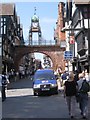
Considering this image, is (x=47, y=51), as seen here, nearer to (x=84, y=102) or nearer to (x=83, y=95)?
(x=83, y=95)

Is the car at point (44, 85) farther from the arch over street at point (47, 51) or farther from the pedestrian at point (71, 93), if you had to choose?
the arch over street at point (47, 51)

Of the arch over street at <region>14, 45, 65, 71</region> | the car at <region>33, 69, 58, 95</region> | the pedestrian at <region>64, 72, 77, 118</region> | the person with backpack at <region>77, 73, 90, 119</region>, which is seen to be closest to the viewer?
the person with backpack at <region>77, 73, 90, 119</region>

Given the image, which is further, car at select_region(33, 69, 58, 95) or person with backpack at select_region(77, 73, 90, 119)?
car at select_region(33, 69, 58, 95)

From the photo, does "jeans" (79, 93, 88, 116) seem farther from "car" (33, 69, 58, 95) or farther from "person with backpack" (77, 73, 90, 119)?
"car" (33, 69, 58, 95)

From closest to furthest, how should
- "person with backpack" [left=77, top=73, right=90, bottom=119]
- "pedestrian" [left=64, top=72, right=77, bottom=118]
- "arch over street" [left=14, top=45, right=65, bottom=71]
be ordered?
"person with backpack" [left=77, top=73, right=90, bottom=119], "pedestrian" [left=64, top=72, right=77, bottom=118], "arch over street" [left=14, top=45, right=65, bottom=71]

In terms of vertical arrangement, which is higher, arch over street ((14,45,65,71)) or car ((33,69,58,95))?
arch over street ((14,45,65,71))

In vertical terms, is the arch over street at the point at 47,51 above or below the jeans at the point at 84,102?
above

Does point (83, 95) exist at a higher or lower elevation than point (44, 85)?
higher

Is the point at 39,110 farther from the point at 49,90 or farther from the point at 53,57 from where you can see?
the point at 53,57

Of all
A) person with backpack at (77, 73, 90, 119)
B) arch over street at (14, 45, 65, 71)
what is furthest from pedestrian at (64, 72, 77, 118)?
arch over street at (14, 45, 65, 71)

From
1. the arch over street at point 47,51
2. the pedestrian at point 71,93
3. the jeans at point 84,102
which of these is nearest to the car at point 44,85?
the pedestrian at point 71,93

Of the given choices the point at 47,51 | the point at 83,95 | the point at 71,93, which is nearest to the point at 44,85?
the point at 71,93

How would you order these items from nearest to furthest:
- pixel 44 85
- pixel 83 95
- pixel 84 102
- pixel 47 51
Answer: pixel 84 102, pixel 83 95, pixel 44 85, pixel 47 51

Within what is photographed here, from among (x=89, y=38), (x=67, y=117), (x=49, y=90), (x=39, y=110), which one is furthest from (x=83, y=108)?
(x=89, y=38)
